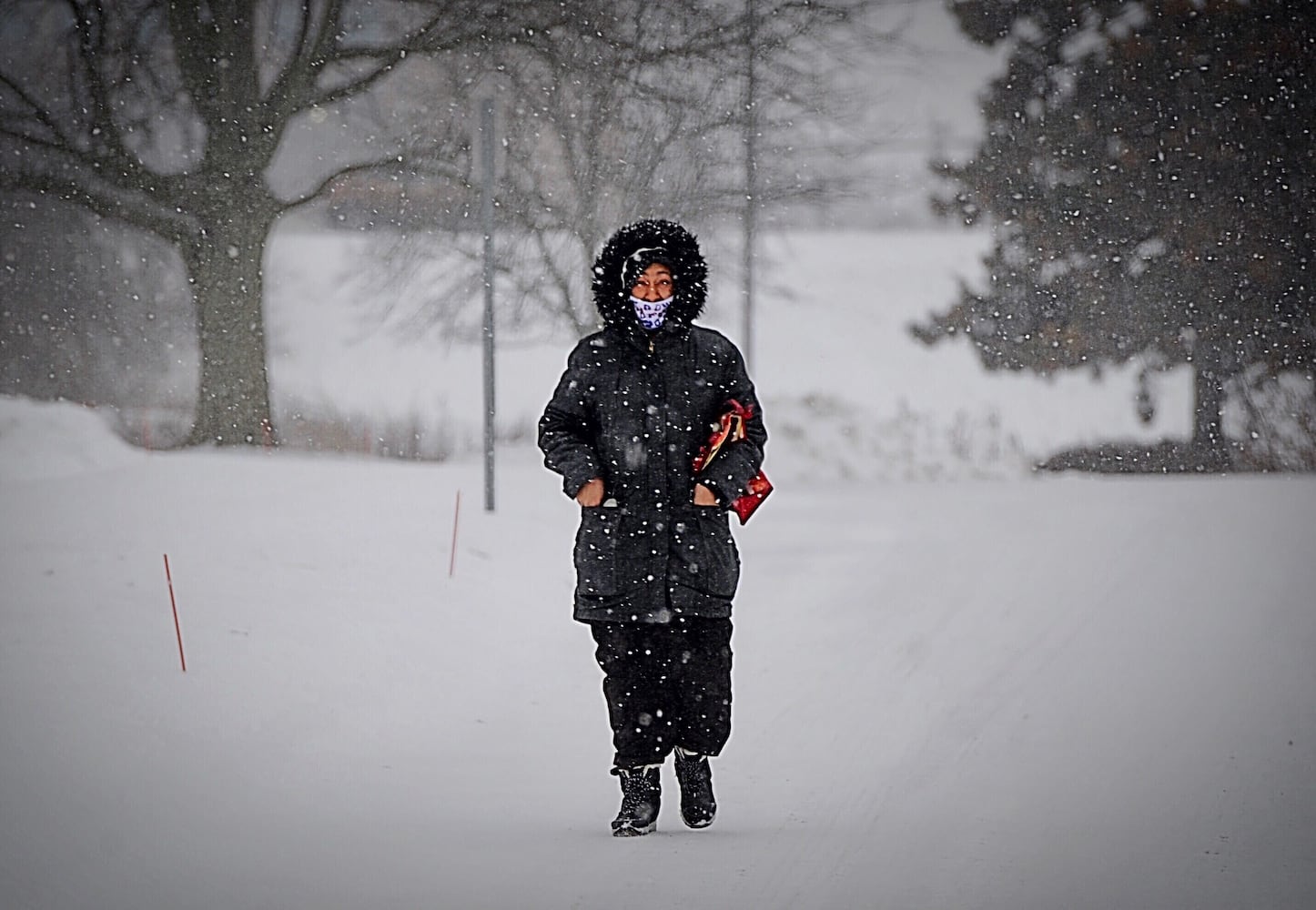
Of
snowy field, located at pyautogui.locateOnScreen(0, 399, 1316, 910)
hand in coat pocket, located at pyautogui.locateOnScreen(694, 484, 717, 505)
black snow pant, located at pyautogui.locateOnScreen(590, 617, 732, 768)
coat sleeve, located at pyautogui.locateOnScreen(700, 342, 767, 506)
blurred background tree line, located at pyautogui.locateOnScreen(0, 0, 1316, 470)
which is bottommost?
snowy field, located at pyautogui.locateOnScreen(0, 399, 1316, 910)

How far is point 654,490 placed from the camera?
3.70 m

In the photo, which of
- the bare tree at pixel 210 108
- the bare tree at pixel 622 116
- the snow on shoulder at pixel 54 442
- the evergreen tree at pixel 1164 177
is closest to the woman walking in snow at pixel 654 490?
the snow on shoulder at pixel 54 442

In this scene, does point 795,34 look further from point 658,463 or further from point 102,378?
point 658,463

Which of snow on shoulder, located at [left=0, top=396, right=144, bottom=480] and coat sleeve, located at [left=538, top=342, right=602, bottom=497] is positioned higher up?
coat sleeve, located at [left=538, top=342, right=602, bottom=497]

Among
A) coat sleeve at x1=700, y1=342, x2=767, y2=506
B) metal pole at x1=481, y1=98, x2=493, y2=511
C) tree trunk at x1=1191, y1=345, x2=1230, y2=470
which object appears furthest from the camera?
tree trunk at x1=1191, y1=345, x2=1230, y2=470

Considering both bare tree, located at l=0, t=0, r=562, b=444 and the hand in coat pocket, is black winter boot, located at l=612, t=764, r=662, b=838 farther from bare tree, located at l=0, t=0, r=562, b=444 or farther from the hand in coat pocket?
bare tree, located at l=0, t=0, r=562, b=444

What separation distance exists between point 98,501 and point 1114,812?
5.60 m

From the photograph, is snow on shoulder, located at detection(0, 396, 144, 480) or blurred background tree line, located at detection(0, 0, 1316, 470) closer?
snow on shoulder, located at detection(0, 396, 144, 480)

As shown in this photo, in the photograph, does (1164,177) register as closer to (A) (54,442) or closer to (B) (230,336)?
(B) (230,336)

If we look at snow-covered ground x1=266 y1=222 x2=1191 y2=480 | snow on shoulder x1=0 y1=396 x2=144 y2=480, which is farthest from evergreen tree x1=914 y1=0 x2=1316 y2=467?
snow on shoulder x1=0 y1=396 x2=144 y2=480

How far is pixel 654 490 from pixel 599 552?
23 centimetres

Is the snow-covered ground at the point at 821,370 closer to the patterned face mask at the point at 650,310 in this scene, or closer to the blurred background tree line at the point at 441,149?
the blurred background tree line at the point at 441,149

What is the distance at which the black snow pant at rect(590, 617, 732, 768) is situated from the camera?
376 cm

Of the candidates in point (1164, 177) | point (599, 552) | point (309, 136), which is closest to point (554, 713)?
point (599, 552)
